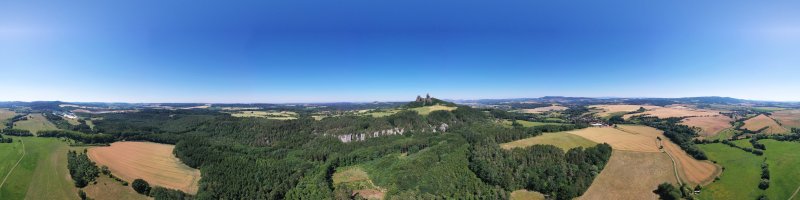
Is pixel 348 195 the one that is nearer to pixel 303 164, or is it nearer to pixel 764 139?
pixel 303 164

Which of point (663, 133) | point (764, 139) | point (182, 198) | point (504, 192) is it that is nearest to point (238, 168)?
point (182, 198)

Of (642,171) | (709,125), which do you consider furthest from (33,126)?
(709,125)

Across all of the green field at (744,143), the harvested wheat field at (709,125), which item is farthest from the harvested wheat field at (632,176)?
the harvested wheat field at (709,125)

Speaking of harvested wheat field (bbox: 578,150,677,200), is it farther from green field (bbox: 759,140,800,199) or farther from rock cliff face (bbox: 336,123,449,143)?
rock cliff face (bbox: 336,123,449,143)

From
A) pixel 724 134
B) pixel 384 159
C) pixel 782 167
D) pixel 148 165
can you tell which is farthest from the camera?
pixel 724 134

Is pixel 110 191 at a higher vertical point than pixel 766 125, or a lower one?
lower

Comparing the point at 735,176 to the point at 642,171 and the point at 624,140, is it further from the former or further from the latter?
the point at 624,140

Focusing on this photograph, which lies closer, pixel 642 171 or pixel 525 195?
pixel 525 195

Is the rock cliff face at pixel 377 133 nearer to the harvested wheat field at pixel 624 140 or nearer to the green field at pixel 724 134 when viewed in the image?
the harvested wheat field at pixel 624 140
